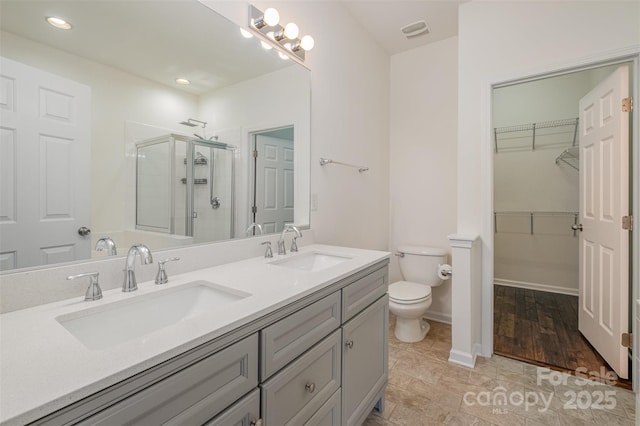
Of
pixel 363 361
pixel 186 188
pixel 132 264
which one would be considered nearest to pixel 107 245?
pixel 132 264

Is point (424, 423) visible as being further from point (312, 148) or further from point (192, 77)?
point (192, 77)

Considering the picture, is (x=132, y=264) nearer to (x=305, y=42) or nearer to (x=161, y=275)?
(x=161, y=275)

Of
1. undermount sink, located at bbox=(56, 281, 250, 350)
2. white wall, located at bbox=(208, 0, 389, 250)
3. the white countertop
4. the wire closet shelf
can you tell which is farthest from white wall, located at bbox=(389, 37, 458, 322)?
undermount sink, located at bbox=(56, 281, 250, 350)

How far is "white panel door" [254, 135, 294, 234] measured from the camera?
164 cm

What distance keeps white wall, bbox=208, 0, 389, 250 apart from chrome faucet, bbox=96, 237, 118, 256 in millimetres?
1155

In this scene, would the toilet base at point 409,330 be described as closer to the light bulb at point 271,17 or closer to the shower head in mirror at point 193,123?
the shower head in mirror at point 193,123

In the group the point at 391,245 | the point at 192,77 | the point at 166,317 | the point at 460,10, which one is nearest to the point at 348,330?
the point at 166,317

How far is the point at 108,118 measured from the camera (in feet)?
3.34

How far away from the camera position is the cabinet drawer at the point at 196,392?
542 mm

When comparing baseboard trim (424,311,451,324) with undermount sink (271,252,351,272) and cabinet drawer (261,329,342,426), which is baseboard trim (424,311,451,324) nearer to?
undermount sink (271,252,351,272)

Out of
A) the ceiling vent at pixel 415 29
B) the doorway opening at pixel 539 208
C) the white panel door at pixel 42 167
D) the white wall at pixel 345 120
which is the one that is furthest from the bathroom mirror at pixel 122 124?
the doorway opening at pixel 539 208

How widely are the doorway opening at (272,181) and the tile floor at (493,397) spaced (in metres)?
1.17

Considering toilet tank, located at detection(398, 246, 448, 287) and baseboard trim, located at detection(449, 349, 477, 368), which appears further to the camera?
toilet tank, located at detection(398, 246, 448, 287)

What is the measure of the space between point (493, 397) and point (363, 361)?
939 millimetres
